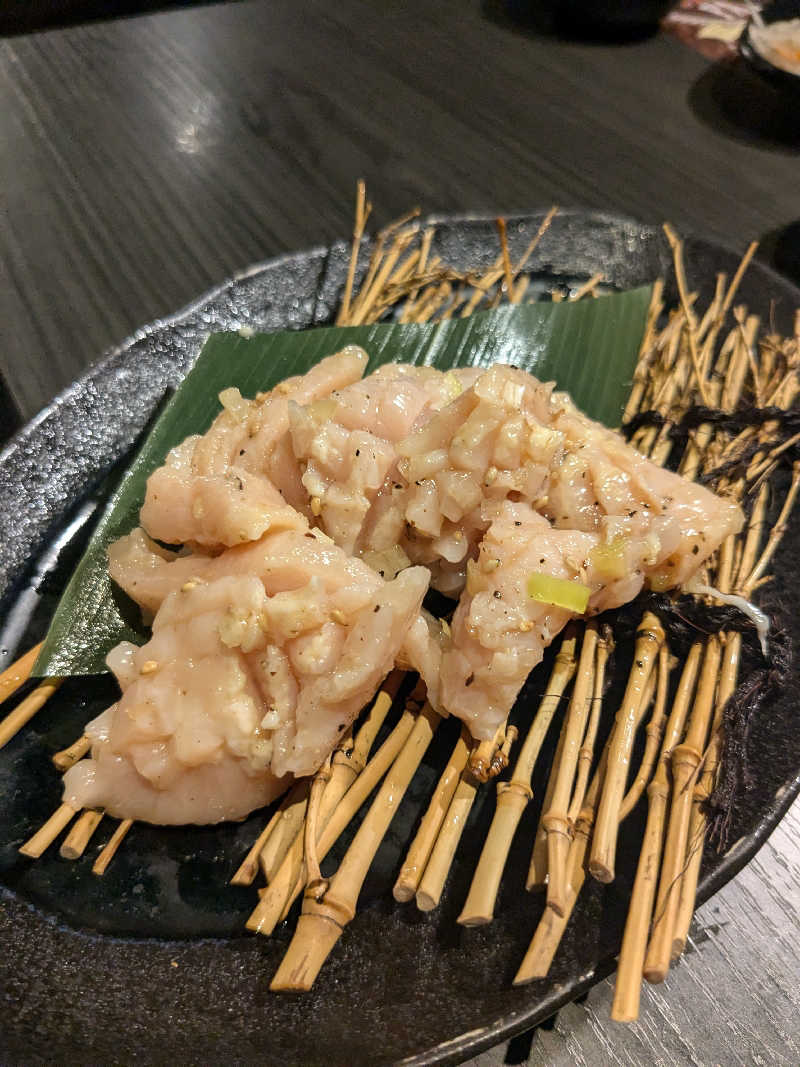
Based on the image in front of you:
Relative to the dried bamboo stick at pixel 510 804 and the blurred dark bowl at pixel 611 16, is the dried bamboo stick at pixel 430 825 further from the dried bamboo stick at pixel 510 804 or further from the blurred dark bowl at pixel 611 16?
the blurred dark bowl at pixel 611 16

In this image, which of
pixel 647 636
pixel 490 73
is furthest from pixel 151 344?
pixel 490 73

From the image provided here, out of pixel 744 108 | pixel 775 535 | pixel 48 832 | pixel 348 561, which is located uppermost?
pixel 744 108

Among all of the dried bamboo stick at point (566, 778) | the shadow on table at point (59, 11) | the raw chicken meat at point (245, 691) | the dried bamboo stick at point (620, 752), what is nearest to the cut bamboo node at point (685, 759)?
the dried bamboo stick at point (620, 752)

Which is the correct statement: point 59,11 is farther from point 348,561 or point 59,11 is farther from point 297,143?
point 348,561

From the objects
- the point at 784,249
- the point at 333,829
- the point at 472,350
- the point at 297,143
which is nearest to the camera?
the point at 333,829

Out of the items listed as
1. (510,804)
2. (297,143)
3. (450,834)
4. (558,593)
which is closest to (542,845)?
(510,804)

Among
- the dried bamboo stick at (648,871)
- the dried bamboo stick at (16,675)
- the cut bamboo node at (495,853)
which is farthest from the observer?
the dried bamboo stick at (16,675)
